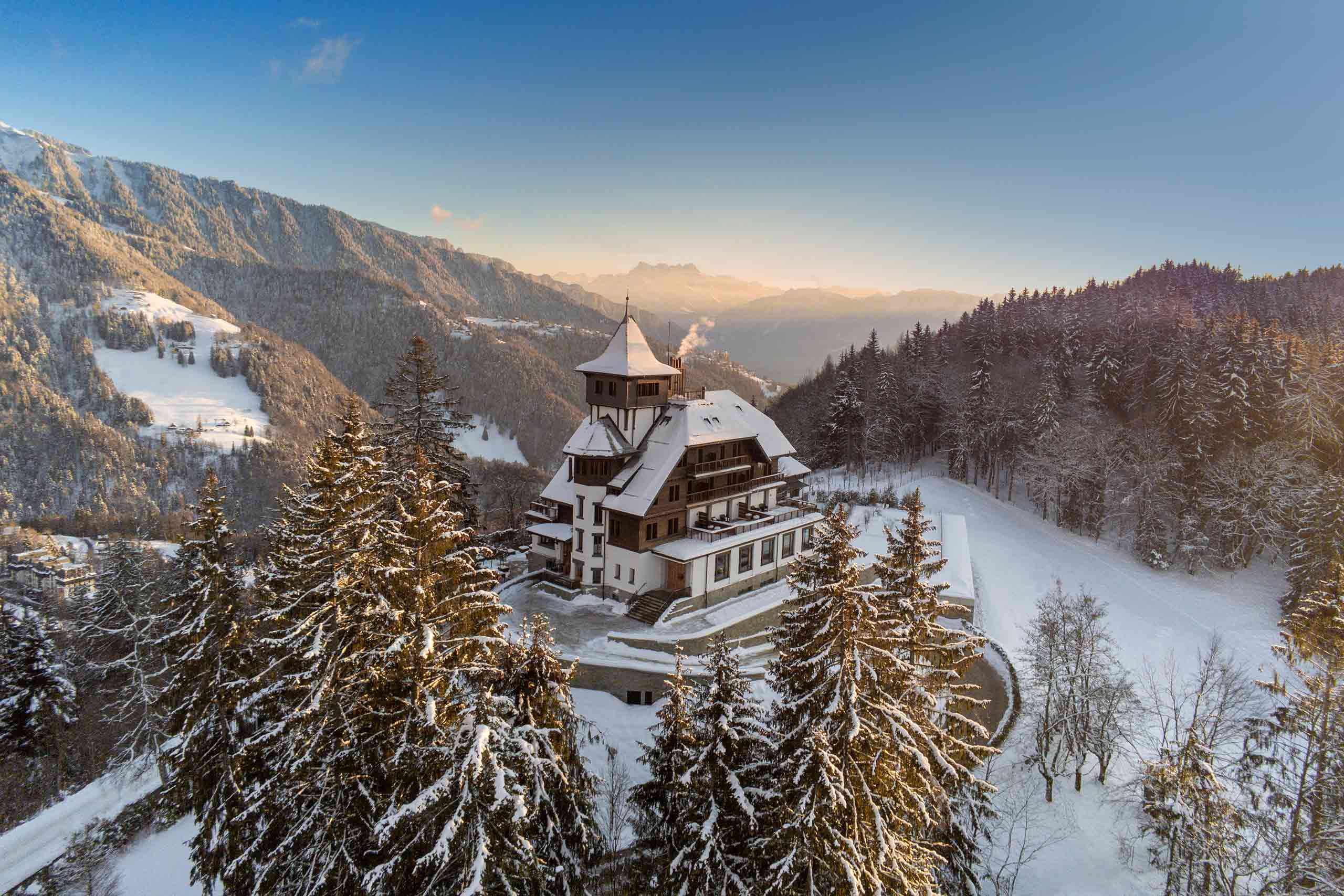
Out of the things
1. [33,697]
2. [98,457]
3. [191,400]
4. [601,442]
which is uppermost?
[601,442]

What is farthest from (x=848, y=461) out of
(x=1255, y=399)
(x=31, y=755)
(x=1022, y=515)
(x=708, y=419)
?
(x=31, y=755)

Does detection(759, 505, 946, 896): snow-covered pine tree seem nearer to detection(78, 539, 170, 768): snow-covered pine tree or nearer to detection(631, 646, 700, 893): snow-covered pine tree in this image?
detection(631, 646, 700, 893): snow-covered pine tree

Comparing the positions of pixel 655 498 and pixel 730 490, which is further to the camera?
pixel 730 490

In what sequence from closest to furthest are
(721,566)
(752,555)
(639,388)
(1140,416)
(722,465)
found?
(721,566) < (639,388) < (722,465) < (752,555) < (1140,416)

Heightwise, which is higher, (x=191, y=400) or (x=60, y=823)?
(x=191, y=400)

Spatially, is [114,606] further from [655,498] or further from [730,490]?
[730,490]

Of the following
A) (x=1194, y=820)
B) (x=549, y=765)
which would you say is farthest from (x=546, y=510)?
(x=1194, y=820)

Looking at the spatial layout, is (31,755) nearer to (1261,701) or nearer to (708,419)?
(708,419)

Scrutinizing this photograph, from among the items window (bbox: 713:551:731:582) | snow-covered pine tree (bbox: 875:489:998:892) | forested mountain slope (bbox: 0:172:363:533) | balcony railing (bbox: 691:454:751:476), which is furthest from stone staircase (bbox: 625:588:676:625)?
forested mountain slope (bbox: 0:172:363:533)
